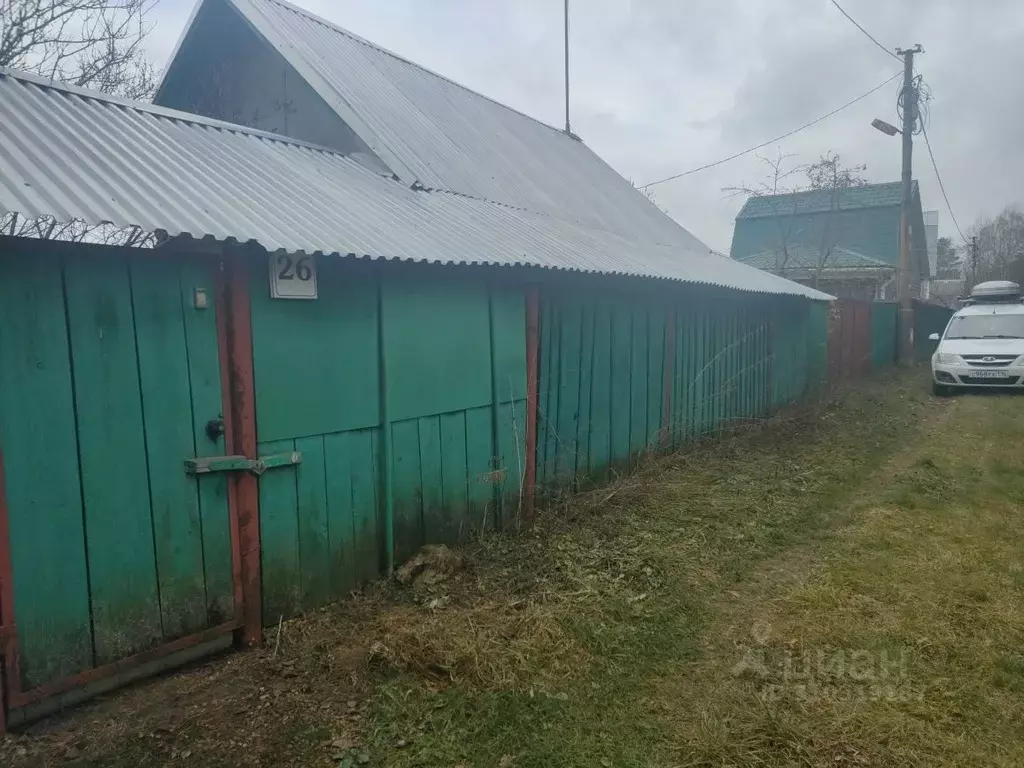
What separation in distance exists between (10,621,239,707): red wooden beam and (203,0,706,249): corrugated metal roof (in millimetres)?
3901

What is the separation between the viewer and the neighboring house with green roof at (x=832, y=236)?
2295 cm

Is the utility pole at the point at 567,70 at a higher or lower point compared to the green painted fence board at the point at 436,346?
higher

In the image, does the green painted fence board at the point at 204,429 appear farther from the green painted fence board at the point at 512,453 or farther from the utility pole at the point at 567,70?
the utility pole at the point at 567,70

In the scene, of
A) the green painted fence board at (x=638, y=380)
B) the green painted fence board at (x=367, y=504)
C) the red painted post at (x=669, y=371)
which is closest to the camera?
the green painted fence board at (x=367, y=504)

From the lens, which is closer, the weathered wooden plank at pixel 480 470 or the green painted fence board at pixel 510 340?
the weathered wooden plank at pixel 480 470

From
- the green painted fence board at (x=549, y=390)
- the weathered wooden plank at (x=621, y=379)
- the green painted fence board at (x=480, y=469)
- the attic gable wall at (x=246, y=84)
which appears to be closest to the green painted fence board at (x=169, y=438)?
the green painted fence board at (x=480, y=469)

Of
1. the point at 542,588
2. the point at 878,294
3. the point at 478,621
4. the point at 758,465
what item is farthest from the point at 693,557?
the point at 878,294

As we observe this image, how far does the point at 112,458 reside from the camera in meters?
2.92

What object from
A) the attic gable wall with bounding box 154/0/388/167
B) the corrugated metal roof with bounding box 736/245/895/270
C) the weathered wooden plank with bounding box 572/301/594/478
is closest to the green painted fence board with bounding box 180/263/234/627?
the attic gable wall with bounding box 154/0/388/167

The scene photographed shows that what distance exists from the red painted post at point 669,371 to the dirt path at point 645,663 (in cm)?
214

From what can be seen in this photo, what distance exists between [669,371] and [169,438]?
551 cm

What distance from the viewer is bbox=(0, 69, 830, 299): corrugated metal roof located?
290 centimetres

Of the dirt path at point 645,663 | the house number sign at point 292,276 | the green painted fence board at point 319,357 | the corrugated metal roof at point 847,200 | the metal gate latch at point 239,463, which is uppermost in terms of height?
the corrugated metal roof at point 847,200

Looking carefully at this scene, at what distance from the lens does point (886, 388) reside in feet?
43.4
